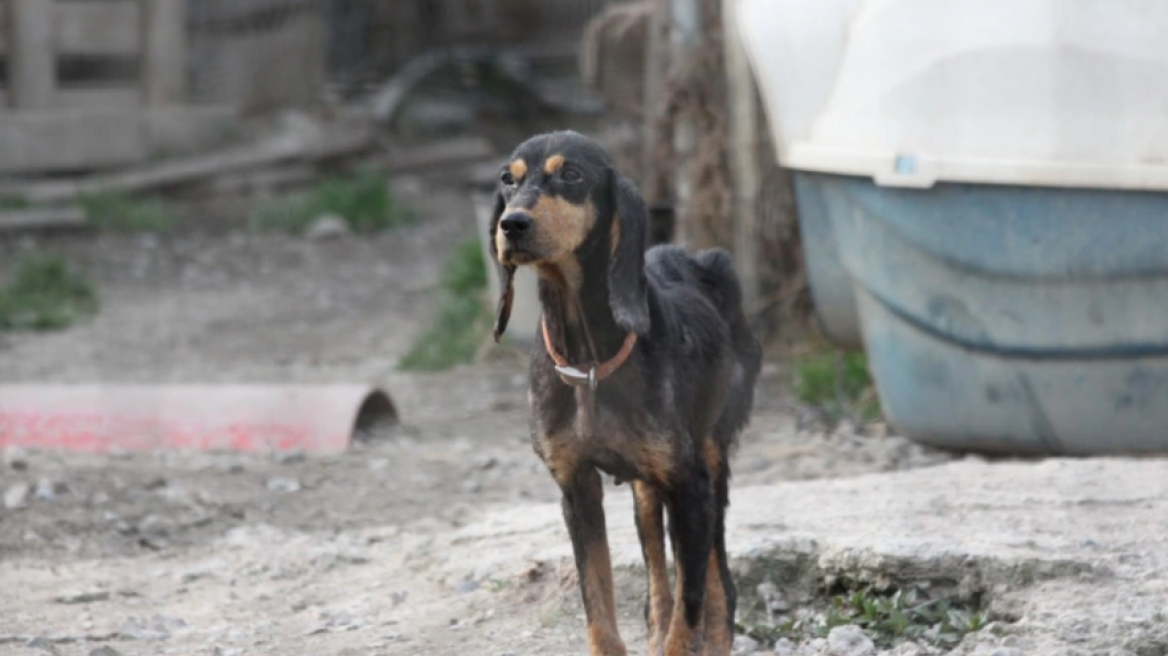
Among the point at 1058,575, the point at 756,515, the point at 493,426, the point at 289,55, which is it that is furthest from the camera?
the point at 289,55

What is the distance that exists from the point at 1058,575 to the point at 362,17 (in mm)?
11788

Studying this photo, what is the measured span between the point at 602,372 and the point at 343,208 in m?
9.19

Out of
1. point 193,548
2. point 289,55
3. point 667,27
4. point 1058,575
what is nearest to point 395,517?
point 193,548

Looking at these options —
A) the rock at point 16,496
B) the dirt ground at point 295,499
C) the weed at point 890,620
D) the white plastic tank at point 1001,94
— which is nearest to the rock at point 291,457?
the dirt ground at point 295,499

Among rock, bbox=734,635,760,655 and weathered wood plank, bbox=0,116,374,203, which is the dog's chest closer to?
rock, bbox=734,635,760,655

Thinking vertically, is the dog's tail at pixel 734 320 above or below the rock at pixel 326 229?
above

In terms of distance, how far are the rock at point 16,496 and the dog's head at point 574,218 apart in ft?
9.42

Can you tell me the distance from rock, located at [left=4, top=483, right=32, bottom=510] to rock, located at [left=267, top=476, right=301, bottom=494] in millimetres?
862

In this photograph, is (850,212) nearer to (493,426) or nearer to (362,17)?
Answer: (493,426)

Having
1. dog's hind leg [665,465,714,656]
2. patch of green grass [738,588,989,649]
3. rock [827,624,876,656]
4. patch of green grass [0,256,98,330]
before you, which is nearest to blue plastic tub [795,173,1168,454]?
patch of green grass [738,588,989,649]

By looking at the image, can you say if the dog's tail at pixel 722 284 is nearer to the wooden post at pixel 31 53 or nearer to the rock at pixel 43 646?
the rock at pixel 43 646

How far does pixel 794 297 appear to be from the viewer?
796 centimetres

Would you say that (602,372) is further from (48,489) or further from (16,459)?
(16,459)

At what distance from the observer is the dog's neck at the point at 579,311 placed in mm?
3662
